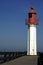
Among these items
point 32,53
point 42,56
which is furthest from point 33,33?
point 42,56

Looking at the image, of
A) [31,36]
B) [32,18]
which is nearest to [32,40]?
[31,36]

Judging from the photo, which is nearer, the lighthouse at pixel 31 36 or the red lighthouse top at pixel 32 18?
the lighthouse at pixel 31 36

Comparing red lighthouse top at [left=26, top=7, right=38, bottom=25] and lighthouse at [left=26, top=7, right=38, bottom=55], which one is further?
red lighthouse top at [left=26, top=7, right=38, bottom=25]

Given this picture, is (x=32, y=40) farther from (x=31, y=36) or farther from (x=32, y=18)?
(x=32, y=18)

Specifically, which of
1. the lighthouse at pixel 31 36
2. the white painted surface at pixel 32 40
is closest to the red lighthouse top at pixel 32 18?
the lighthouse at pixel 31 36

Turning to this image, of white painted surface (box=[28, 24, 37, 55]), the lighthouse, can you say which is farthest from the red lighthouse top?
white painted surface (box=[28, 24, 37, 55])

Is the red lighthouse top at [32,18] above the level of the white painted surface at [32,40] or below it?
above

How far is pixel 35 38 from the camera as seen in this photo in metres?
28.2

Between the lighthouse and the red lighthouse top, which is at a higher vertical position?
the red lighthouse top

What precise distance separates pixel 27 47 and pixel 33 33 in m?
1.83

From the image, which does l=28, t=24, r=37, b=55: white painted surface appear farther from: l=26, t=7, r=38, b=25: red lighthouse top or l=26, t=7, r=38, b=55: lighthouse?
l=26, t=7, r=38, b=25: red lighthouse top

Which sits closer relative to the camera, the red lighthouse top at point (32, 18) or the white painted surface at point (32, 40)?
the white painted surface at point (32, 40)

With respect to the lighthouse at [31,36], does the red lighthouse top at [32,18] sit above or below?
above

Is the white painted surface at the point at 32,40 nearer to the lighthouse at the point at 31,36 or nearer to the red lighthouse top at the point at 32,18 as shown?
the lighthouse at the point at 31,36
